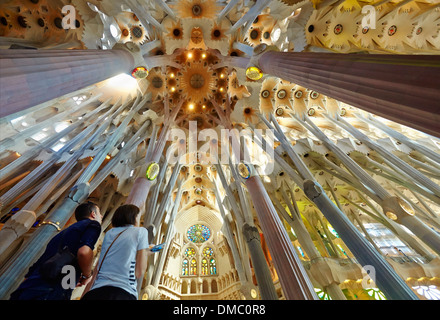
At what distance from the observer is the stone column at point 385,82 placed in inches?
90.6

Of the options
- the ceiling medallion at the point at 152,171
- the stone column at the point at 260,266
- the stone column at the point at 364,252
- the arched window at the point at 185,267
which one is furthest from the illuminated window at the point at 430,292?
the arched window at the point at 185,267

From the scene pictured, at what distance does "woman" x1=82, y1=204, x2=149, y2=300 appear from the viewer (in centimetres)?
149

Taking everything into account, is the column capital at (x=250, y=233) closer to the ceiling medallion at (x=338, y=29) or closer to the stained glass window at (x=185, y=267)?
the ceiling medallion at (x=338, y=29)

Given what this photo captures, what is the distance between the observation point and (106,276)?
1538mm

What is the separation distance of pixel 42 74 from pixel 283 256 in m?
6.26

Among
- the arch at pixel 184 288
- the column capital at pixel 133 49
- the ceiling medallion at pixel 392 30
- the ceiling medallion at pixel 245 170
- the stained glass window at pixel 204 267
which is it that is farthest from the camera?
the stained glass window at pixel 204 267

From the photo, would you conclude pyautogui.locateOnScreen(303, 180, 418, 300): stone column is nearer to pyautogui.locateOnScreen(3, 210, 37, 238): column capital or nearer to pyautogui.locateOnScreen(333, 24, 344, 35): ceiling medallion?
pyautogui.locateOnScreen(333, 24, 344, 35): ceiling medallion

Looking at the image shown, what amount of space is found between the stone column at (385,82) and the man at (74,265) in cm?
394

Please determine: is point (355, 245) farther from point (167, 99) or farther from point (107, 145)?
point (167, 99)

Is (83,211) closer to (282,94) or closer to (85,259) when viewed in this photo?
(85,259)

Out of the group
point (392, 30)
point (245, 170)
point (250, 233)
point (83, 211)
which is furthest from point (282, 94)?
point (83, 211)

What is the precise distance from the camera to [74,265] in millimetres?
1688

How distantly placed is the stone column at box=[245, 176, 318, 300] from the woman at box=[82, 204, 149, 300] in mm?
4108

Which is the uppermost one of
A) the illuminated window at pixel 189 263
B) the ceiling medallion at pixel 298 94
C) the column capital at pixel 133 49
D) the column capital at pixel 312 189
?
the ceiling medallion at pixel 298 94
